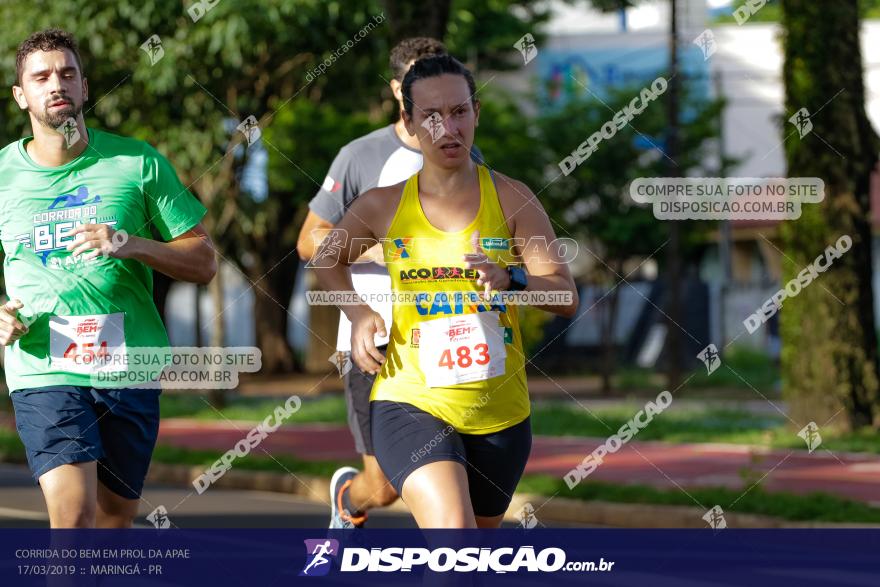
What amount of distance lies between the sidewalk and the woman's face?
19.1 feet

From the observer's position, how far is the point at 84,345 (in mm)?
4684

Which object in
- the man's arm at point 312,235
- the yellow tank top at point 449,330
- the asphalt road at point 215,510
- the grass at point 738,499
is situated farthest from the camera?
the asphalt road at point 215,510

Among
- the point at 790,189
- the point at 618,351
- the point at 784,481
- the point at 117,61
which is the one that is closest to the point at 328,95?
the point at 117,61

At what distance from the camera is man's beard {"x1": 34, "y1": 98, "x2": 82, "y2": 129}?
4711mm

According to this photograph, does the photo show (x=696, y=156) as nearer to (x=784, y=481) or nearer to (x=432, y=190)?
(x=784, y=481)

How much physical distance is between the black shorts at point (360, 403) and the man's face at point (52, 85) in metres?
1.83

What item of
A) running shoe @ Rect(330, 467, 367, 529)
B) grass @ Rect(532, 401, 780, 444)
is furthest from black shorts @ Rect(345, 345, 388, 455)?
grass @ Rect(532, 401, 780, 444)

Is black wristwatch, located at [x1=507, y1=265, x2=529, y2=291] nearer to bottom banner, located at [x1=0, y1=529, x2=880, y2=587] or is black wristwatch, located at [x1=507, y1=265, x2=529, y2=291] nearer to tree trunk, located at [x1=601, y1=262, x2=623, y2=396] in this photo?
bottom banner, located at [x1=0, y1=529, x2=880, y2=587]

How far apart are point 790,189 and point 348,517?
8680 mm

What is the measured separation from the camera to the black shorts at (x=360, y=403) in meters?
6.18

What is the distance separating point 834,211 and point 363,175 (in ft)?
28.2

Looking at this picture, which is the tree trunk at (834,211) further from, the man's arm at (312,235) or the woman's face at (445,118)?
the woman's face at (445,118)

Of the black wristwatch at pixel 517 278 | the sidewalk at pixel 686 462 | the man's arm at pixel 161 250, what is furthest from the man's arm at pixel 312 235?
the sidewalk at pixel 686 462

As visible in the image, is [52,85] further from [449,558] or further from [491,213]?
[449,558]
